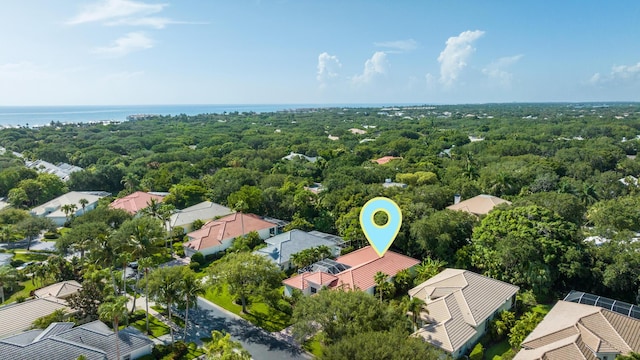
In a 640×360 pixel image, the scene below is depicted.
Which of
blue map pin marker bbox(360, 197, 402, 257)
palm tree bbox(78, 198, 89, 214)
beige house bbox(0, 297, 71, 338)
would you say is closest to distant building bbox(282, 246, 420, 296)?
blue map pin marker bbox(360, 197, 402, 257)

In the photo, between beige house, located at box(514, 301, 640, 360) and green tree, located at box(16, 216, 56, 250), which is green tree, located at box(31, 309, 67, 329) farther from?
beige house, located at box(514, 301, 640, 360)

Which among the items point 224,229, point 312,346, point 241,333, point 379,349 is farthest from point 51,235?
point 379,349

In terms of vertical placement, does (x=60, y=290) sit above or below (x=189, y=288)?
below

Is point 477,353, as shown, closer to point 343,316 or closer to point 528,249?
point 343,316

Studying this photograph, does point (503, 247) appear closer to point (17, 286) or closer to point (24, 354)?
point (24, 354)

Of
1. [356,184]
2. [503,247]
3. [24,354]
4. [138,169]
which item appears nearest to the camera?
[24,354]

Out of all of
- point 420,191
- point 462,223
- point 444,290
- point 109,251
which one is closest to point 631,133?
point 420,191
